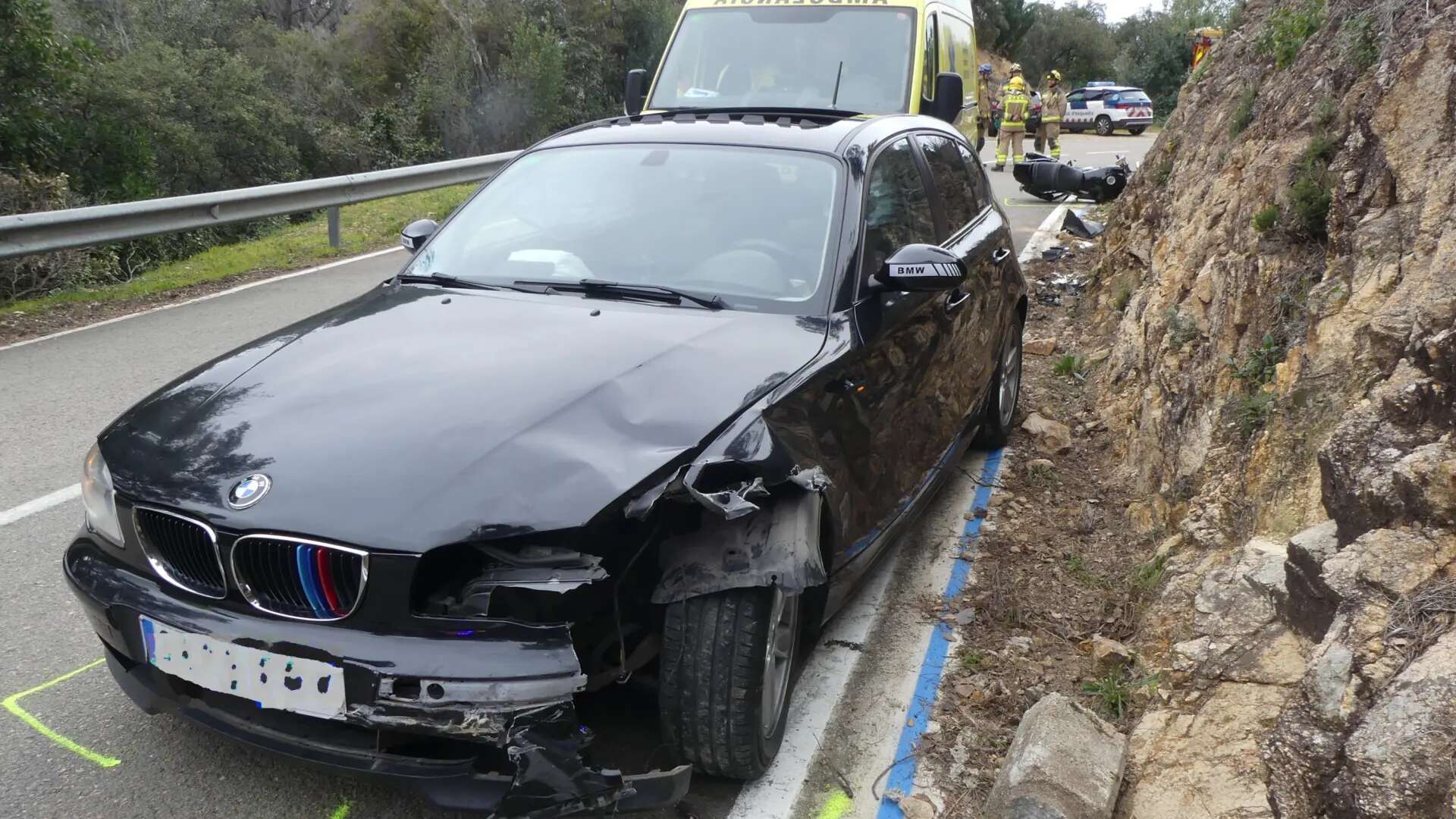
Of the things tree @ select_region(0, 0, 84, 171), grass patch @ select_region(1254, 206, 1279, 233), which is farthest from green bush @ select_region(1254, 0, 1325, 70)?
tree @ select_region(0, 0, 84, 171)

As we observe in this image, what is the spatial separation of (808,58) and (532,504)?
7.52m

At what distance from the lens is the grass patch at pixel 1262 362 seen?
4527 millimetres

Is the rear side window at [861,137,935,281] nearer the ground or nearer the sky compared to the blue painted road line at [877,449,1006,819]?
nearer the sky

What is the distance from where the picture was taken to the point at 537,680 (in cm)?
242

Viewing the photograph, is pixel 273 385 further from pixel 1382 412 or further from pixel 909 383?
pixel 1382 412

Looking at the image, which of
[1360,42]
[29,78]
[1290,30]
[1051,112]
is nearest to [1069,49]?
[1051,112]

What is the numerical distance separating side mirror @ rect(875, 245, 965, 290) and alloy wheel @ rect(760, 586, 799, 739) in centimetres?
124

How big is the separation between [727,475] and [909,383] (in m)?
1.41

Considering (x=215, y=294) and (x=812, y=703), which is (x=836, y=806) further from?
(x=215, y=294)

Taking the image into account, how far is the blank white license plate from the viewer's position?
2.47 metres

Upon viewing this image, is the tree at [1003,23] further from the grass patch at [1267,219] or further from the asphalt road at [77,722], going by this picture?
the asphalt road at [77,722]

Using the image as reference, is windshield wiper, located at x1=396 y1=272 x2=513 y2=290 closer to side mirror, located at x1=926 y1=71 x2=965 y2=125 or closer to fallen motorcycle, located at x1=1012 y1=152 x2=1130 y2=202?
side mirror, located at x1=926 y1=71 x2=965 y2=125

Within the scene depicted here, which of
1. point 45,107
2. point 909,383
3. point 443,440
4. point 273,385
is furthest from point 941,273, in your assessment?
point 45,107

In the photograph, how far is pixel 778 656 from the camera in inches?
122
